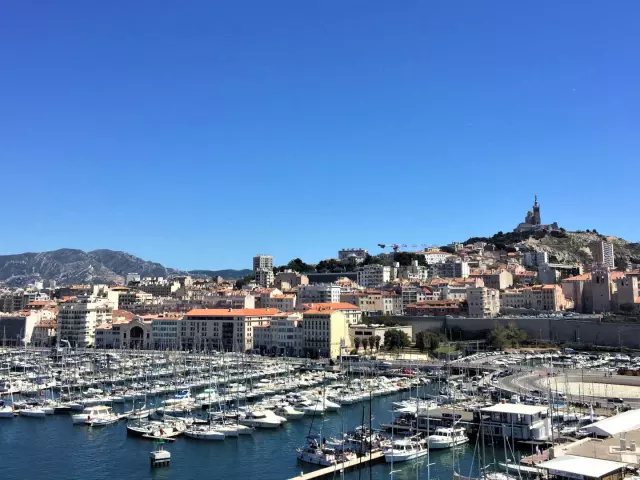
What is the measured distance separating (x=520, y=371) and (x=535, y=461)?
24720 millimetres

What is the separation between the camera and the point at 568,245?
408 feet

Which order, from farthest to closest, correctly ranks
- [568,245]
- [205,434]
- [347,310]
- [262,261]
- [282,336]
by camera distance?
[262,261] → [568,245] → [347,310] → [282,336] → [205,434]

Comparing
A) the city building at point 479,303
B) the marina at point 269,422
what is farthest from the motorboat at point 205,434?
the city building at point 479,303

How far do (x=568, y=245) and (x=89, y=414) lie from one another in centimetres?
11108

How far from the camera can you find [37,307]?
289ft

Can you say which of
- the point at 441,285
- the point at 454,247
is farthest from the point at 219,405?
the point at 454,247

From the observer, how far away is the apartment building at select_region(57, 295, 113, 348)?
7069 centimetres

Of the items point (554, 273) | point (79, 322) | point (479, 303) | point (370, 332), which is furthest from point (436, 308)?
point (79, 322)

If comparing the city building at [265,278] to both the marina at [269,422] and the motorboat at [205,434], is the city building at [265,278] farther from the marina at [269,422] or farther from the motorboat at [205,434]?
the motorboat at [205,434]

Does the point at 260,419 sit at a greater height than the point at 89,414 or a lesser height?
lesser

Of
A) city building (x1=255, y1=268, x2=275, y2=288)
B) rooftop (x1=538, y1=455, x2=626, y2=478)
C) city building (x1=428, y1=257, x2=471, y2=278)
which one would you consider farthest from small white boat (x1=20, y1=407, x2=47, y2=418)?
city building (x1=428, y1=257, x2=471, y2=278)

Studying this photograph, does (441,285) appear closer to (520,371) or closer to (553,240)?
(520,371)

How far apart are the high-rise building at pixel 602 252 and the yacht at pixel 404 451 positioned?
99556 mm

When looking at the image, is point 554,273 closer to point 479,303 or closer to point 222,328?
point 479,303
